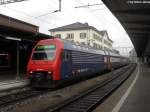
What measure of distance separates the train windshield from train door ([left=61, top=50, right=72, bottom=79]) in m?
0.73

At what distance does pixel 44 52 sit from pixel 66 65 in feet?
5.15

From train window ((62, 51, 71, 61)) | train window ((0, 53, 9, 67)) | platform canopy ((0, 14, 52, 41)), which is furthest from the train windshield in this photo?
train window ((0, 53, 9, 67))

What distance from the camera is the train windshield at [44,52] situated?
17.9 metres

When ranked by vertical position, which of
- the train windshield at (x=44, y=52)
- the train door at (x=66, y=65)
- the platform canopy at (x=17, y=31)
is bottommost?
the train door at (x=66, y=65)

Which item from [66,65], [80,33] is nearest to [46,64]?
[66,65]

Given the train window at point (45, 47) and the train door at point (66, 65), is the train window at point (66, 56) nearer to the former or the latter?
the train door at point (66, 65)

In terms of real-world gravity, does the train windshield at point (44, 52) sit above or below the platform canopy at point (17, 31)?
below

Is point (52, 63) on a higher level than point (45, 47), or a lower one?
lower

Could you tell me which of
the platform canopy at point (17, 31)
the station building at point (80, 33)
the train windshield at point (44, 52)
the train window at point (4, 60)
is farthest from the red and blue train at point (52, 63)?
the station building at point (80, 33)

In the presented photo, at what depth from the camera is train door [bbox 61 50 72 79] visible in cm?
1798

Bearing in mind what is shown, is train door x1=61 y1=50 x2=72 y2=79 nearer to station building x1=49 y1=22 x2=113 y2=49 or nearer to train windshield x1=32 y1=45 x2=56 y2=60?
train windshield x1=32 y1=45 x2=56 y2=60

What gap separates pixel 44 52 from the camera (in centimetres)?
1828

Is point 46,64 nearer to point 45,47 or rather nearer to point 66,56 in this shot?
point 45,47

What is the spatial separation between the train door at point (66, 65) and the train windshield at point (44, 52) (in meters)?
0.73
